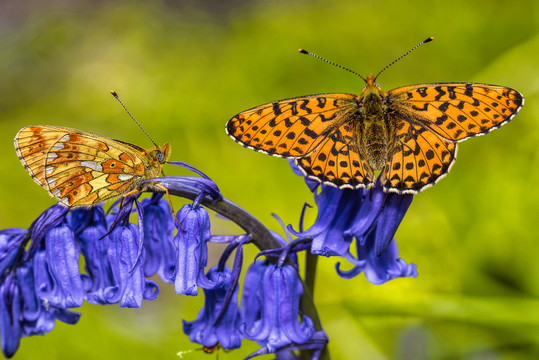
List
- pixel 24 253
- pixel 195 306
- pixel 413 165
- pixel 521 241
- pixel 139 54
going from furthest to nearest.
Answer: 1. pixel 139 54
2. pixel 195 306
3. pixel 521 241
4. pixel 24 253
5. pixel 413 165

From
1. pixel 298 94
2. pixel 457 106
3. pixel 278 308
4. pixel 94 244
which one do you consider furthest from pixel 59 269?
pixel 298 94

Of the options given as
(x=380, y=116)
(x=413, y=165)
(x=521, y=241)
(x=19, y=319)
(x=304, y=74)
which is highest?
(x=304, y=74)

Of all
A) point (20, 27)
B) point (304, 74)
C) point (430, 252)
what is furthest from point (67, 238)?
point (20, 27)

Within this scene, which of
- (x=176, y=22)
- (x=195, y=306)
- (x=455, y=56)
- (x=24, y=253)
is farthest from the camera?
(x=176, y=22)

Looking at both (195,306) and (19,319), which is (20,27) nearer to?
(195,306)

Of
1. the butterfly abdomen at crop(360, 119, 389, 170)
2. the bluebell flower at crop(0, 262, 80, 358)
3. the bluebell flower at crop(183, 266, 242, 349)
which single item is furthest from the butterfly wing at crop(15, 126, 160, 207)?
the butterfly abdomen at crop(360, 119, 389, 170)

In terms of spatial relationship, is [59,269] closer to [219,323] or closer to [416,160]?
[219,323]

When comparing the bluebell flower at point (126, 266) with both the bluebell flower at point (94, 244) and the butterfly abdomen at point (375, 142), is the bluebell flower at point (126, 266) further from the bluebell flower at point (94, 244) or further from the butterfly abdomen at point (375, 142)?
the butterfly abdomen at point (375, 142)

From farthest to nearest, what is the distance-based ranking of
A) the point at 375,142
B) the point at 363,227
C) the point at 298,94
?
1. the point at 298,94
2. the point at 375,142
3. the point at 363,227
